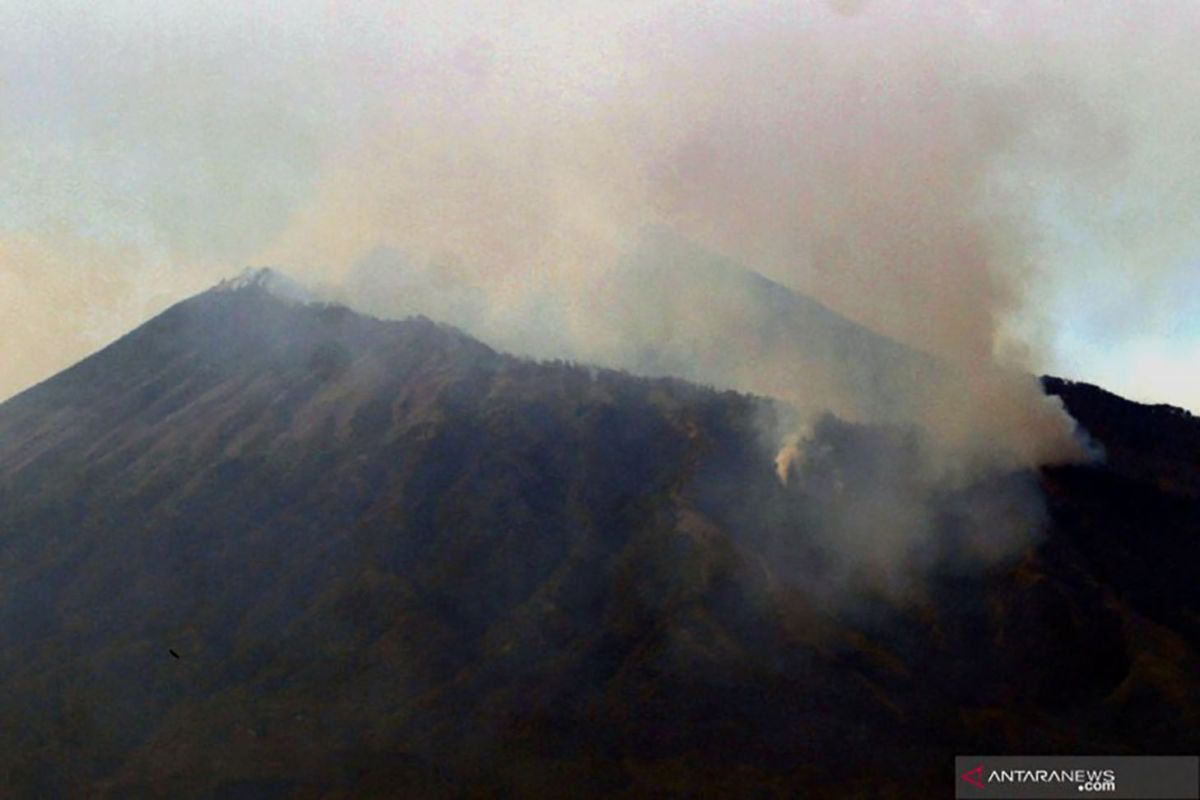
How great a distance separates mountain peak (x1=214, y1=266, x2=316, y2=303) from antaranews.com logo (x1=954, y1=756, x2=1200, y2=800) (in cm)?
9335

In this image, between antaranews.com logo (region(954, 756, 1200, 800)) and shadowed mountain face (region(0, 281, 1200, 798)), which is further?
shadowed mountain face (region(0, 281, 1200, 798))

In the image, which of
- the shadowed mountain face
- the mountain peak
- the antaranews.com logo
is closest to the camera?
the antaranews.com logo

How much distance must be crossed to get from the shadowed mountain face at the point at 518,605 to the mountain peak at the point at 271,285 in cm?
1888

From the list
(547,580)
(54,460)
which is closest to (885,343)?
(547,580)

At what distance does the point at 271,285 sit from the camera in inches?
5497

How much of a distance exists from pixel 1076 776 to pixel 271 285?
10368 cm

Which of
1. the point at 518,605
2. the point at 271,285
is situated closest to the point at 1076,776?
the point at 518,605

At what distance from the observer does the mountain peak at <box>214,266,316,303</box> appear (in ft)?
453

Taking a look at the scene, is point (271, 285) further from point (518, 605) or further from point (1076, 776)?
point (1076, 776)

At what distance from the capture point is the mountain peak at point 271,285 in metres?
138

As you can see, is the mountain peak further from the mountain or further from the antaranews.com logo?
the antaranews.com logo

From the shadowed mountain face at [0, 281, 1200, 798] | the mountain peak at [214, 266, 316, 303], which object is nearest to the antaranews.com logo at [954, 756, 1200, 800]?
the shadowed mountain face at [0, 281, 1200, 798]

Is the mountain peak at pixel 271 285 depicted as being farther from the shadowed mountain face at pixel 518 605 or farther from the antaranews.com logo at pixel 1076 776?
the antaranews.com logo at pixel 1076 776

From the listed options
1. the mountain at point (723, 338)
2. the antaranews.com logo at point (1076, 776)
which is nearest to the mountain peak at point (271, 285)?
the mountain at point (723, 338)
